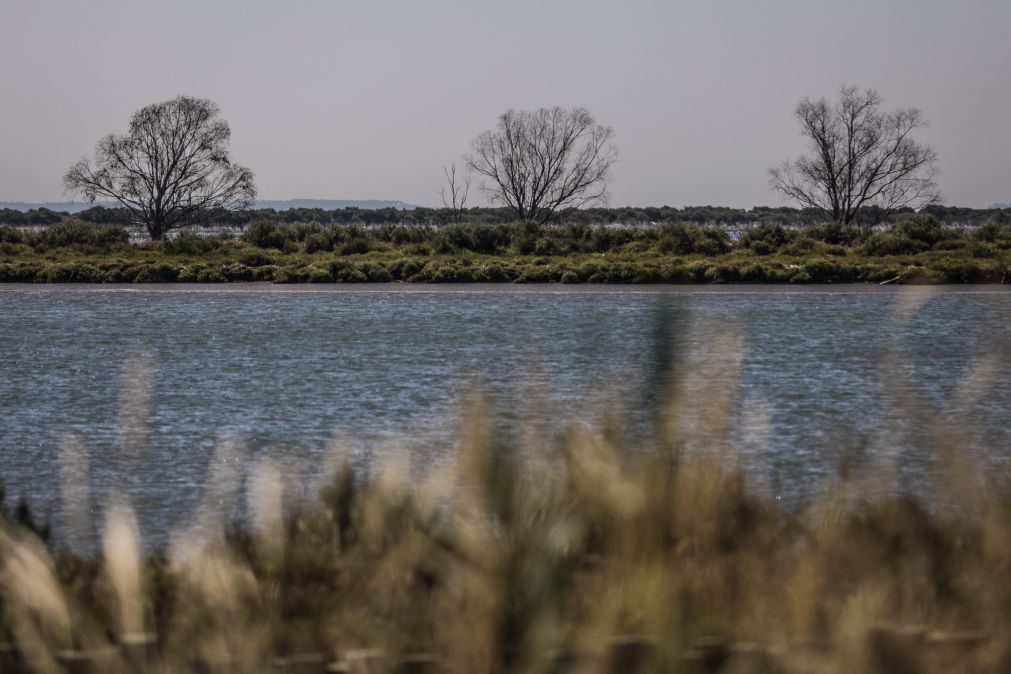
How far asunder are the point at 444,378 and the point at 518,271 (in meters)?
21.9

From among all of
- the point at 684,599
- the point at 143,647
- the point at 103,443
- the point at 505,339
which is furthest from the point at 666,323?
the point at 505,339

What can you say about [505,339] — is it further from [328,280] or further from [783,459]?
[328,280]

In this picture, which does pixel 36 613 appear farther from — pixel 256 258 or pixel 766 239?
pixel 766 239

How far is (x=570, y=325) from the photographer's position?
24578 mm

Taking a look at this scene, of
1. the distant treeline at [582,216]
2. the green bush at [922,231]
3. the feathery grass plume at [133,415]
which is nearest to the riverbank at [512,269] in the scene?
the green bush at [922,231]

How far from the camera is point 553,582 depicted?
4609 mm

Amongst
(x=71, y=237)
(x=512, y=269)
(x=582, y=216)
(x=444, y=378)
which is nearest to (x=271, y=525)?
(x=444, y=378)

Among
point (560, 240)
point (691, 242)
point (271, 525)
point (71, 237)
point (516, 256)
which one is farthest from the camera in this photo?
point (71, 237)

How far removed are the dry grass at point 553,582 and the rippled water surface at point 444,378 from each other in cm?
37

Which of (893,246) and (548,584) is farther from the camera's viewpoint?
(893,246)

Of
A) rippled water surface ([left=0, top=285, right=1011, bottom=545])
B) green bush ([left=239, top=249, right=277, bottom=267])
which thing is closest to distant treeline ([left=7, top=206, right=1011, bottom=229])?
green bush ([left=239, top=249, right=277, bottom=267])

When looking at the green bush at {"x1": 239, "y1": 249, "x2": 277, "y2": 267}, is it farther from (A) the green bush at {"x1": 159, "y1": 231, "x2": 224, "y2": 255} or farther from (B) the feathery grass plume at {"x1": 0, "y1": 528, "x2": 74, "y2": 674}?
(B) the feathery grass plume at {"x1": 0, "y1": 528, "x2": 74, "y2": 674}

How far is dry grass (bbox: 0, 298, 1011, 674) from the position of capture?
4.32m

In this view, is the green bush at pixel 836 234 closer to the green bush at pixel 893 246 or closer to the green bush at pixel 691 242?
the green bush at pixel 893 246
